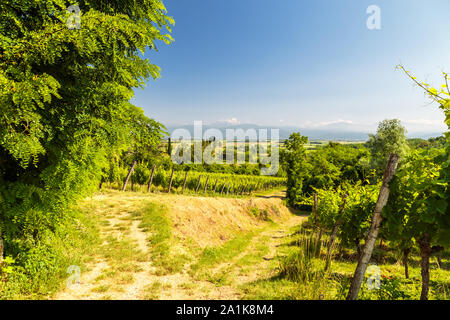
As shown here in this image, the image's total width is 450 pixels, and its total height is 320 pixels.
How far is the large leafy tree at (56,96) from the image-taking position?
2908 millimetres

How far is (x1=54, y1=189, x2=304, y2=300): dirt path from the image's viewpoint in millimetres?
4879

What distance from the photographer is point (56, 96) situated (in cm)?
335

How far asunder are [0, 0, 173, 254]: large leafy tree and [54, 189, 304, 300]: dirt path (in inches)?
76.7

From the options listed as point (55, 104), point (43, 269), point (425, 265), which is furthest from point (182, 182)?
point (425, 265)

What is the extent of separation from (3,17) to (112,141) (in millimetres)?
2450

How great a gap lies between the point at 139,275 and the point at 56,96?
5.37m

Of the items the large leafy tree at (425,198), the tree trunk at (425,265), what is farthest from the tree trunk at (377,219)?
the tree trunk at (425,265)

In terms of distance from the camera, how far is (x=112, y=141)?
12.6 feet

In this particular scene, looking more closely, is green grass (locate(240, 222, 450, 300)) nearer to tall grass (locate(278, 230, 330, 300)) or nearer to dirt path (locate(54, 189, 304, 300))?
tall grass (locate(278, 230, 330, 300))

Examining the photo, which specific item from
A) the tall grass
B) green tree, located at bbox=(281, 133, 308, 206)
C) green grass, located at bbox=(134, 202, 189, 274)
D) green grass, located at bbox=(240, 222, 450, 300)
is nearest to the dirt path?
green grass, located at bbox=(134, 202, 189, 274)

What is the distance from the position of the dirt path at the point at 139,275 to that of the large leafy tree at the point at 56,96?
6.39ft

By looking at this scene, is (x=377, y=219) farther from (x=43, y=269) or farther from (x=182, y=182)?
(x=182, y=182)
